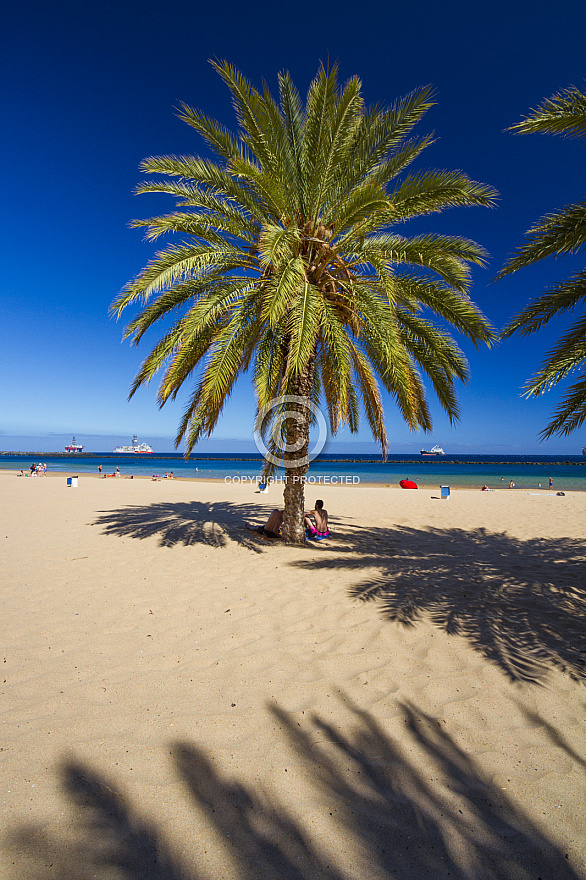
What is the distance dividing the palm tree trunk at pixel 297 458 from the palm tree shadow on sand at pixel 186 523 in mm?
805

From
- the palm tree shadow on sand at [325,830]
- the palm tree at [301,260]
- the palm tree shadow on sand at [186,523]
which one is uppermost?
the palm tree at [301,260]

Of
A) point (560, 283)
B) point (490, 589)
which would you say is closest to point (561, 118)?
point (560, 283)

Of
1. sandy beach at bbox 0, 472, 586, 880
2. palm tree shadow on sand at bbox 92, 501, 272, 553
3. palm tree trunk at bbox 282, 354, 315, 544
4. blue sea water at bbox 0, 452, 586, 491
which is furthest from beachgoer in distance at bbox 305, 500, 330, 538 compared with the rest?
blue sea water at bbox 0, 452, 586, 491

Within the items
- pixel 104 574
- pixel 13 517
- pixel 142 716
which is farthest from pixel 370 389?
pixel 13 517

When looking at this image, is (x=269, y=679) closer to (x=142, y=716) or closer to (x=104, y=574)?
(x=142, y=716)

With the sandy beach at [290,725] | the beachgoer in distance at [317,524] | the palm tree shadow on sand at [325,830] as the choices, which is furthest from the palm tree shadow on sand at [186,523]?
the palm tree shadow on sand at [325,830]

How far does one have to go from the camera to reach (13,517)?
1064 cm

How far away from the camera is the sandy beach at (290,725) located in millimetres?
1966

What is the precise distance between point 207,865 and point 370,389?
6.67 m

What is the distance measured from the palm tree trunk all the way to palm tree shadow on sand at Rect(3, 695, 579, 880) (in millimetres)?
5550

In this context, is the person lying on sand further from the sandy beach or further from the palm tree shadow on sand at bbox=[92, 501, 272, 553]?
the sandy beach

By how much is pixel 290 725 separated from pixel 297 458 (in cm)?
541

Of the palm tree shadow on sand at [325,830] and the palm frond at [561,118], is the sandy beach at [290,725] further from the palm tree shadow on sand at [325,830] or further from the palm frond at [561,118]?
the palm frond at [561,118]

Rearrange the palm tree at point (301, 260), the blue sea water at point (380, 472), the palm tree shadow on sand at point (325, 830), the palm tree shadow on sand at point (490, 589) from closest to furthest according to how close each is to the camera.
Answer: the palm tree shadow on sand at point (325, 830) < the palm tree shadow on sand at point (490, 589) < the palm tree at point (301, 260) < the blue sea water at point (380, 472)
